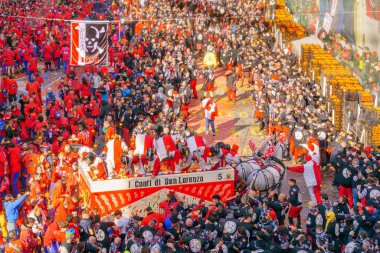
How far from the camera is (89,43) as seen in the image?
24.6 metres

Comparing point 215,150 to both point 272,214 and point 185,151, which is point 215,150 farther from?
point 272,214

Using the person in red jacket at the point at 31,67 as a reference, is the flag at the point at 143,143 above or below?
below

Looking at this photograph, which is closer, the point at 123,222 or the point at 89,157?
the point at 123,222

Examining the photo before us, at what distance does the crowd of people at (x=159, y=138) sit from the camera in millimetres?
15977

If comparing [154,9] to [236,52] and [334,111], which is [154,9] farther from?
[334,111]

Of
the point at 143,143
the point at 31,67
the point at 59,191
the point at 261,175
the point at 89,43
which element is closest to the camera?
the point at 59,191

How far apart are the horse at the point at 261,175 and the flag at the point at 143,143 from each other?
228 centimetres

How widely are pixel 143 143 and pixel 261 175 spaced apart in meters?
3.06

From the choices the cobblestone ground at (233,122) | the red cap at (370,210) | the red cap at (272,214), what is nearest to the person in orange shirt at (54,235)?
the red cap at (272,214)

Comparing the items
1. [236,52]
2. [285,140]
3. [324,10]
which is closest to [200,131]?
[285,140]

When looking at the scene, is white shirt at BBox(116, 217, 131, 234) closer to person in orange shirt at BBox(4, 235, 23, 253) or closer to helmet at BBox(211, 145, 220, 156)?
person in orange shirt at BBox(4, 235, 23, 253)

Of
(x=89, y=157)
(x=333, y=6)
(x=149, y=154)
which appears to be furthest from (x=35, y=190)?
(x=333, y=6)

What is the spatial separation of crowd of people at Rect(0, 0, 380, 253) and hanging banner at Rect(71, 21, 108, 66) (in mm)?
1487

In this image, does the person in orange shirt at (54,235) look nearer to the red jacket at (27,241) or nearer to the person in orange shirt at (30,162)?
the red jacket at (27,241)
